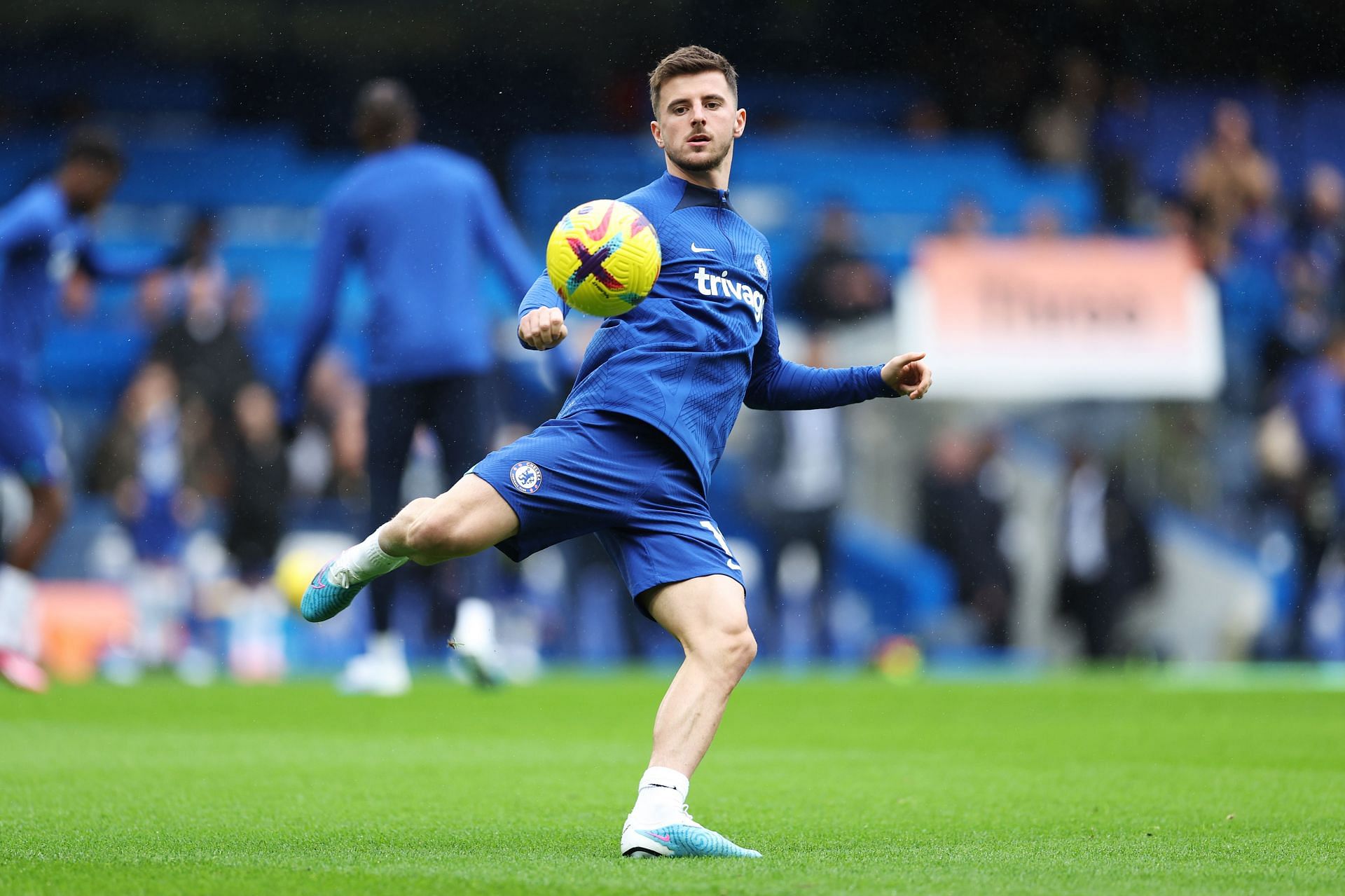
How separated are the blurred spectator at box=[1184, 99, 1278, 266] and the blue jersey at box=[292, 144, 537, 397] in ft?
38.3

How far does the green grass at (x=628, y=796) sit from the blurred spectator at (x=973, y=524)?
6.05m

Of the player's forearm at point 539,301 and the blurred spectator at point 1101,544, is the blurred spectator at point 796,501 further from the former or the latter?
the player's forearm at point 539,301

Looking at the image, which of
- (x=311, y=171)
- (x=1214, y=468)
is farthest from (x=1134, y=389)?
(x=311, y=171)

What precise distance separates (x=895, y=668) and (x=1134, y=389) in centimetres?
400

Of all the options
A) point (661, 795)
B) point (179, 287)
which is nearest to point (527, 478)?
point (661, 795)

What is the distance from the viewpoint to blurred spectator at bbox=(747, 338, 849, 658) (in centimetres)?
1475

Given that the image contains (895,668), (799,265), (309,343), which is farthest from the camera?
(799,265)

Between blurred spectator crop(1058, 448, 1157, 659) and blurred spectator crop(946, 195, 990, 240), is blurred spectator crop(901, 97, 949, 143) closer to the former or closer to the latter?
blurred spectator crop(946, 195, 990, 240)

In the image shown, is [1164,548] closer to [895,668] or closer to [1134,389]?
[1134,389]

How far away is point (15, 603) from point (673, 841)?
6.60 meters

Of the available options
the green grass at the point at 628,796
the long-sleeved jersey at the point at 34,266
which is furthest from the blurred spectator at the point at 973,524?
the long-sleeved jersey at the point at 34,266

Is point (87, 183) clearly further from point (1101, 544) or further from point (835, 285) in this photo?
point (1101, 544)

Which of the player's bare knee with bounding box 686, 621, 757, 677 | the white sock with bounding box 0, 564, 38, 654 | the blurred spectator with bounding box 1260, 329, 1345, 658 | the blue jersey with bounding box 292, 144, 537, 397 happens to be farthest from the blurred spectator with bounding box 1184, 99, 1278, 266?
A: the player's bare knee with bounding box 686, 621, 757, 677

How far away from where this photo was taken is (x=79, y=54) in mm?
20484
